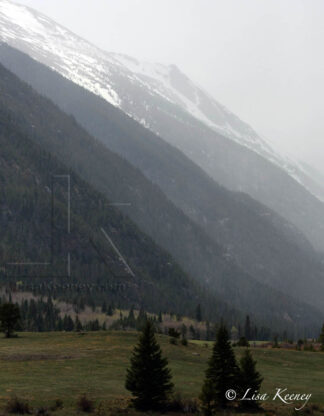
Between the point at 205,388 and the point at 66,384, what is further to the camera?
the point at 66,384

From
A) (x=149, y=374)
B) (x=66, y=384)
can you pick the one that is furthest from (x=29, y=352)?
(x=149, y=374)

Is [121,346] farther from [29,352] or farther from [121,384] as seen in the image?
[121,384]

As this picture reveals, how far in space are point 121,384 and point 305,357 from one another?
3848 centimetres

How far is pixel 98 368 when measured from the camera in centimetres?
6906

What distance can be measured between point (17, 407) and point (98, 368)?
751 inches

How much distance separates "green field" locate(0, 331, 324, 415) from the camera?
56.6m

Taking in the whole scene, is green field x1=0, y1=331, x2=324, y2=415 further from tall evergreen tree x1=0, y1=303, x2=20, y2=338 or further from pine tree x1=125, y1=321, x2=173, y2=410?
tall evergreen tree x1=0, y1=303, x2=20, y2=338

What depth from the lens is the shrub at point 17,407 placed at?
50.2 metres

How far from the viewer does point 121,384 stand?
61.8 m

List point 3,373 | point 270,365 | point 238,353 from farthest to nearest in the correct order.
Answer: point 238,353 < point 270,365 < point 3,373

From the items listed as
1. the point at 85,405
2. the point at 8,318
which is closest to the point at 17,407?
the point at 85,405

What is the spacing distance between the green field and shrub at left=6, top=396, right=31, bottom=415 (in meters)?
1.43

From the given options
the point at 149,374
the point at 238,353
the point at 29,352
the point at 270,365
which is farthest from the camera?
the point at 238,353

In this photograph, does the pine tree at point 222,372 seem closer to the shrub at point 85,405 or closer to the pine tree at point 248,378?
the pine tree at point 248,378
